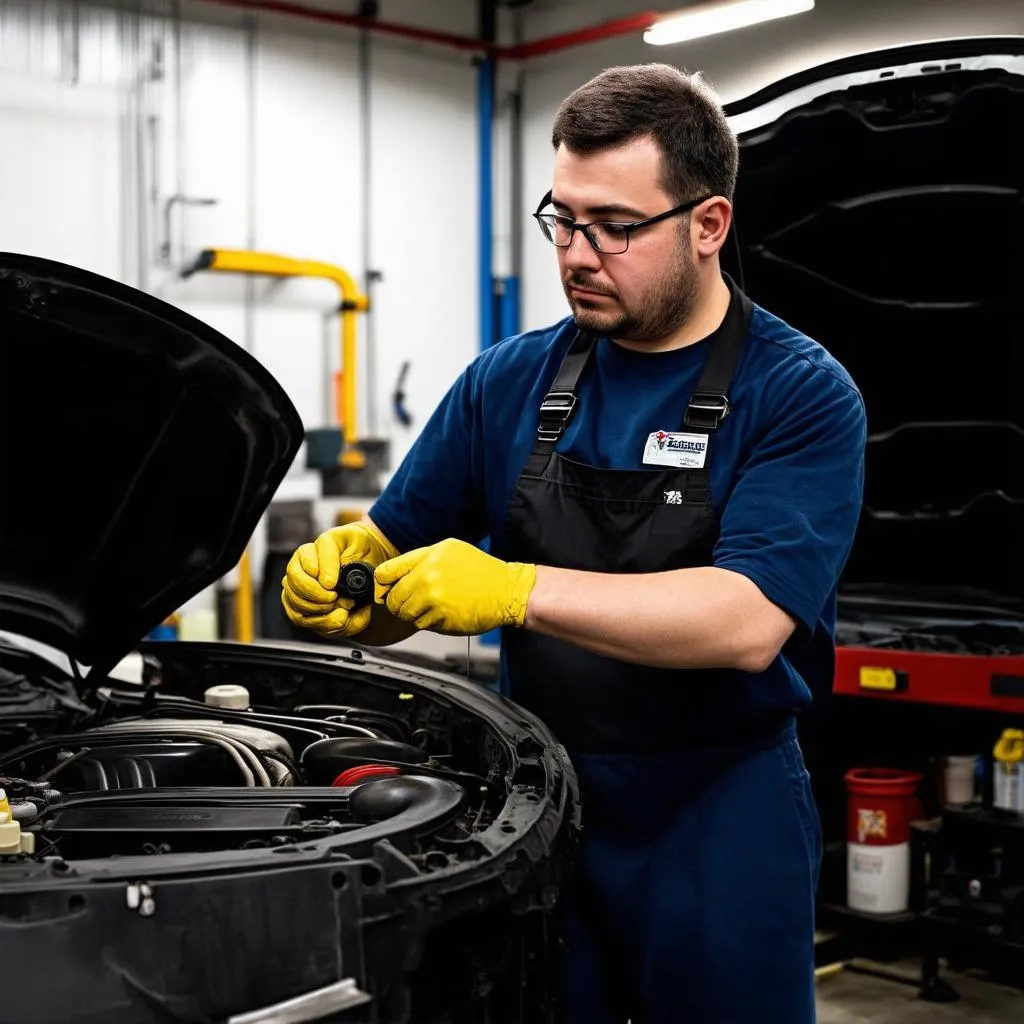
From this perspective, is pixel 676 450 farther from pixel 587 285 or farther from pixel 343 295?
pixel 343 295

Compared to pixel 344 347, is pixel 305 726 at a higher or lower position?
lower

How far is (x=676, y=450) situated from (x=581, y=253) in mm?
292

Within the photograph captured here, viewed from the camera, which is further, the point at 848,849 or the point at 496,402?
the point at 848,849

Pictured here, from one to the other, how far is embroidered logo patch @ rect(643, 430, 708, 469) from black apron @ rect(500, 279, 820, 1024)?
0.5 inches

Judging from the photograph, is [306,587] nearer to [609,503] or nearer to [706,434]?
[609,503]

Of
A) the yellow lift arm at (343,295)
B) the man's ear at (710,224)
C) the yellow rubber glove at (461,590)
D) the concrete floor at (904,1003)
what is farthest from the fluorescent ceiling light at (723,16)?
the yellow rubber glove at (461,590)

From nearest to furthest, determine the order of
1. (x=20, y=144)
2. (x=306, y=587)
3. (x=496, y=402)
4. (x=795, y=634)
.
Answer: (x=795, y=634) → (x=306, y=587) → (x=496, y=402) → (x=20, y=144)

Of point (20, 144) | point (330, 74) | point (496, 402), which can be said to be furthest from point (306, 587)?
point (330, 74)

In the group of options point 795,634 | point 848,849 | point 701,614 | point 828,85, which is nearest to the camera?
point 701,614

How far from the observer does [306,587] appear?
6.18 feet

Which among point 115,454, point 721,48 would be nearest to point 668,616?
point 115,454

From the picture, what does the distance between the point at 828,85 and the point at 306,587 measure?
2.05m

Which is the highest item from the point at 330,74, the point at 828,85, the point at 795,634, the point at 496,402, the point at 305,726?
the point at 330,74

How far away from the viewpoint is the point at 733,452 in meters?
1.81
